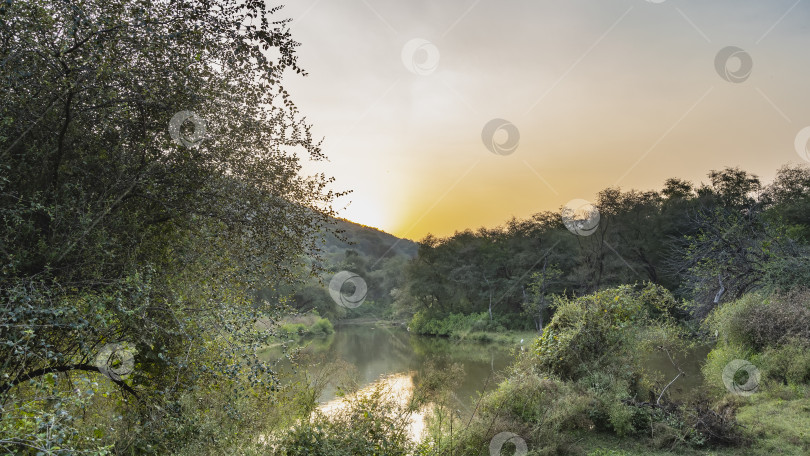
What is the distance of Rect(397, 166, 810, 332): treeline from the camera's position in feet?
111

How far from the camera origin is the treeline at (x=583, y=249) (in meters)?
33.8

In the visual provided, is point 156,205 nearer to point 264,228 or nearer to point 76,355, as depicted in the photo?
point 264,228

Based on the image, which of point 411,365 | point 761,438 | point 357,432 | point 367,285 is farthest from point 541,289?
point 367,285

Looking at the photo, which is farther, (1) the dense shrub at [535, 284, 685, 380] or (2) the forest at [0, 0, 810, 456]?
(1) the dense shrub at [535, 284, 685, 380]

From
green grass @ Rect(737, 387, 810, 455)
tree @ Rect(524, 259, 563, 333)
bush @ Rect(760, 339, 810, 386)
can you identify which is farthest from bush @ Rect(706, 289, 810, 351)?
tree @ Rect(524, 259, 563, 333)

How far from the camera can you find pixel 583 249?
127 feet

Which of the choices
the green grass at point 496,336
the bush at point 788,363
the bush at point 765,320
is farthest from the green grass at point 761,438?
the green grass at point 496,336

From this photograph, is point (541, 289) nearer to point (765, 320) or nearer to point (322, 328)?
point (322, 328)

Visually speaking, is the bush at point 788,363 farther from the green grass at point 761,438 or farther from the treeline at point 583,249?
the treeline at point 583,249

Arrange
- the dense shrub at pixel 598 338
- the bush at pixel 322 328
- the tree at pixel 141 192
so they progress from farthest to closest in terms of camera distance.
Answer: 1. the bush at pixel 322 328
2. the dense shrub at pixel 598 338
3. the tree at pixel 141 192

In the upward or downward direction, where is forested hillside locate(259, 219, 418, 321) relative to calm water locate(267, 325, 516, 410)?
upward

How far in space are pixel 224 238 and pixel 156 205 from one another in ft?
2.95

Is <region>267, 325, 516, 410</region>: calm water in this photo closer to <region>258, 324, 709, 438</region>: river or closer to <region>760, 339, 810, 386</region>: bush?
<region>258, 324, 709, 438</region>: river

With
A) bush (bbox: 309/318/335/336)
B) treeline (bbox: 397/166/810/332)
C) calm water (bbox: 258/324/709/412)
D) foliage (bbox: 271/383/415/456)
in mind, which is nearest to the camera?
foliage (bbox: 271/383/415/456)
